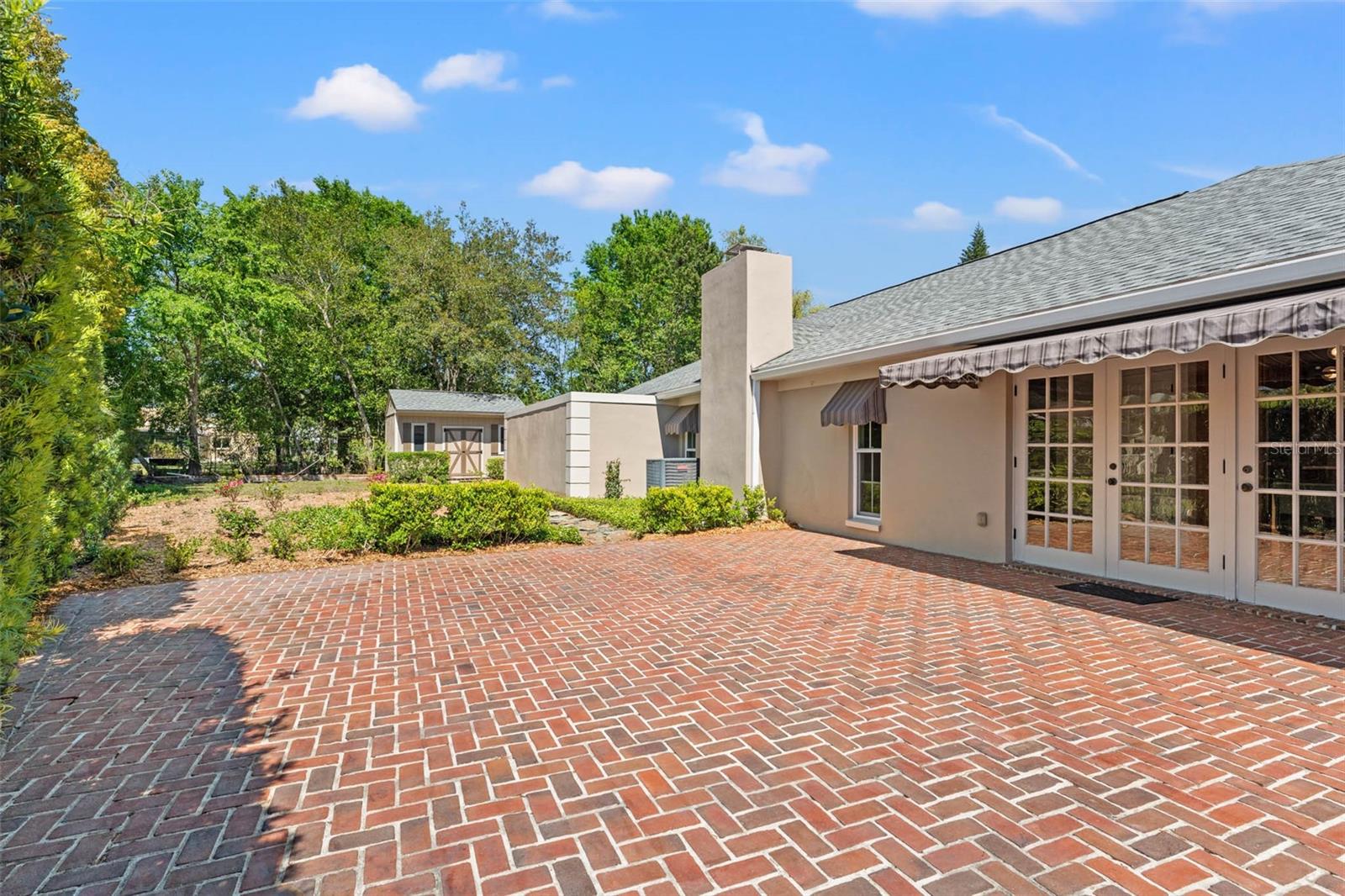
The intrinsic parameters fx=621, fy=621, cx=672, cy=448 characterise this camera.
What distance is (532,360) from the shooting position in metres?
36.3

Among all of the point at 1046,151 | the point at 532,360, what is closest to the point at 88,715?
the point at 1046,151

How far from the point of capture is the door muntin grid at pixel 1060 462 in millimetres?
7883

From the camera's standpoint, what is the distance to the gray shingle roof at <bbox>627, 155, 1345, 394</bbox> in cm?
657

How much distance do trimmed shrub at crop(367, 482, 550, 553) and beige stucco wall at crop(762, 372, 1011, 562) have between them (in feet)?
18.1

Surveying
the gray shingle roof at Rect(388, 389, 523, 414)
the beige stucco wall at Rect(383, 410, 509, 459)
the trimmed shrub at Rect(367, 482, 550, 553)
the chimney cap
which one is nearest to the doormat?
the trimmed shrub at Rect(367, 482, 550, 553)

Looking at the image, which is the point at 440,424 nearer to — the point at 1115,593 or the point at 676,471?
the point at 676,471

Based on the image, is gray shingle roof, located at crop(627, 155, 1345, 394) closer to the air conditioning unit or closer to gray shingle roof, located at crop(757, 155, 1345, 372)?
gray shingle roof, located at crop(757, 155, 1345, 372)

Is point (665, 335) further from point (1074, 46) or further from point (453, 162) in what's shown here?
point (1074, 46)

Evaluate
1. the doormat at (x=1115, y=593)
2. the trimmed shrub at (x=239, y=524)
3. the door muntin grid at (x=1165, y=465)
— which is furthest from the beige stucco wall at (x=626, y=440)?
the door muntin grid at (x=1165, y=465)

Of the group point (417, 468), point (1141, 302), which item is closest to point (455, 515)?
point (1141, 302)

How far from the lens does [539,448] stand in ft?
70.7

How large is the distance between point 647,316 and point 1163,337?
111 ft

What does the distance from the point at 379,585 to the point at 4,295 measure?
5.44 metres

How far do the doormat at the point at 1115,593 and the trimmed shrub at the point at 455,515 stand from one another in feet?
26.9
